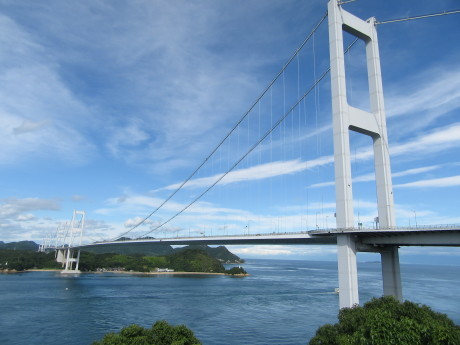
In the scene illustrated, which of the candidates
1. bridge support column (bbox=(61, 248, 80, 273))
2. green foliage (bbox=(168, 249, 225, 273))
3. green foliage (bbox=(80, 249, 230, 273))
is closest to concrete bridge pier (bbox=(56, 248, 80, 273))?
bridge support column (bbox=(61, 248, 80, 273))

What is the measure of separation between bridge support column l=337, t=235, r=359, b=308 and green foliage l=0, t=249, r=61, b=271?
124 m

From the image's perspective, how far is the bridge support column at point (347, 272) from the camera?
70.7 ft

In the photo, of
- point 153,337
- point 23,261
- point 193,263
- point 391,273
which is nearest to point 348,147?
point 391,273

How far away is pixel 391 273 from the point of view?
78.5 ft

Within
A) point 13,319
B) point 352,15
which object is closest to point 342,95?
point 352,15

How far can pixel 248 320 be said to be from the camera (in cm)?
3788

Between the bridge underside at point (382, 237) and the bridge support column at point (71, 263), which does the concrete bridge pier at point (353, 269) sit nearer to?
the bridge underside at point (382, 237)

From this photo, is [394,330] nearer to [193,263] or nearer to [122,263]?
[193,263]

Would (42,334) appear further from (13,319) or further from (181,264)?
(181,264)

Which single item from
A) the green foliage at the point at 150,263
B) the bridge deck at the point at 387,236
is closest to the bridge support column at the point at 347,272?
the bridge deck at the point at 387,236

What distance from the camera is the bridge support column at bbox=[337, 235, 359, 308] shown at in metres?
21.6

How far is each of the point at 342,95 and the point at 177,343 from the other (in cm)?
1951

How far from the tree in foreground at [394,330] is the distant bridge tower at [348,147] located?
3876 millimetres

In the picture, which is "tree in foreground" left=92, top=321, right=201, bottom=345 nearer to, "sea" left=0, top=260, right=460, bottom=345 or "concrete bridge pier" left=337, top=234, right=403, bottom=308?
"concrete bridge pier" left=337, top=234, right=403, bottom=308
